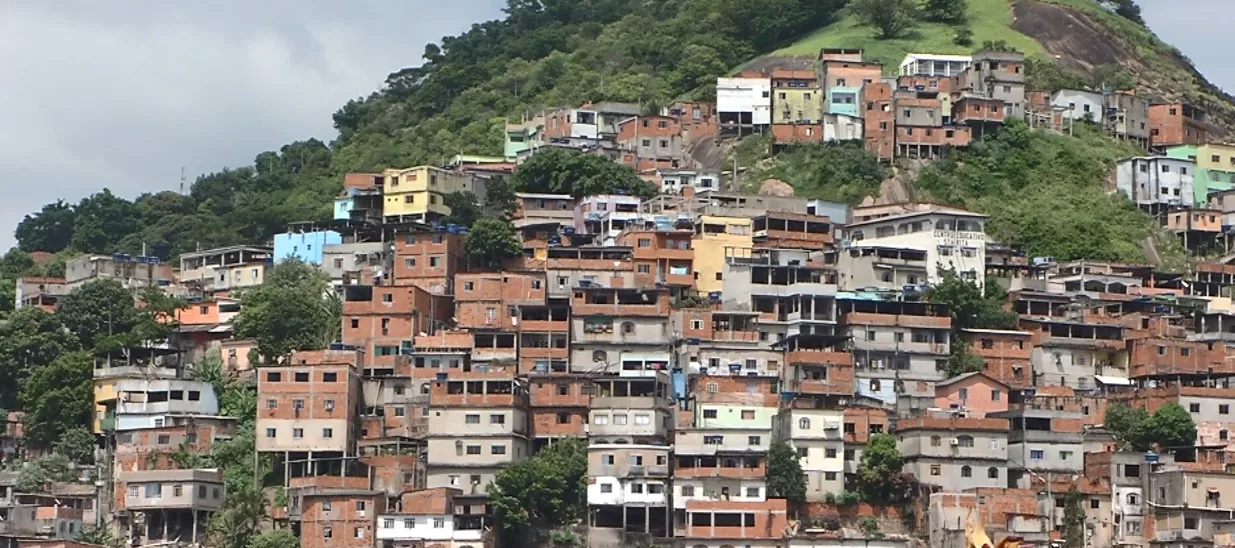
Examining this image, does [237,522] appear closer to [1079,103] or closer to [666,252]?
[666,252]

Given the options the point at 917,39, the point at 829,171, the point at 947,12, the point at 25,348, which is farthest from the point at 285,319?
the point at 947,12

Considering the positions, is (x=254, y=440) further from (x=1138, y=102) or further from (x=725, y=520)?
(x=1138, y=102)

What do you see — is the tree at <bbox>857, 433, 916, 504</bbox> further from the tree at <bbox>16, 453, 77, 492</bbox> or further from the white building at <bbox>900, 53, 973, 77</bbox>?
the white building at <bbox>900, 53, 973, 77</bbox>

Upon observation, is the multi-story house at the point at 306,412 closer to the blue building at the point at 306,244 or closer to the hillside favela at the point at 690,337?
the hillside favela at the point at 690,337

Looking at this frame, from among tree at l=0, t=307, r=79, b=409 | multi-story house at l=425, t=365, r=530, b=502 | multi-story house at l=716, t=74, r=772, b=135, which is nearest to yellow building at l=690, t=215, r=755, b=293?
multi-story house at l=425, t=365, r=530, b=502

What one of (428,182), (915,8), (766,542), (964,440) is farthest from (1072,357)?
(915,8)

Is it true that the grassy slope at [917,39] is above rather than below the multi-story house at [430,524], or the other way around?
above

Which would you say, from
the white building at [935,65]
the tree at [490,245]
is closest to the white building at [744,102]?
the white building at [935,65]
